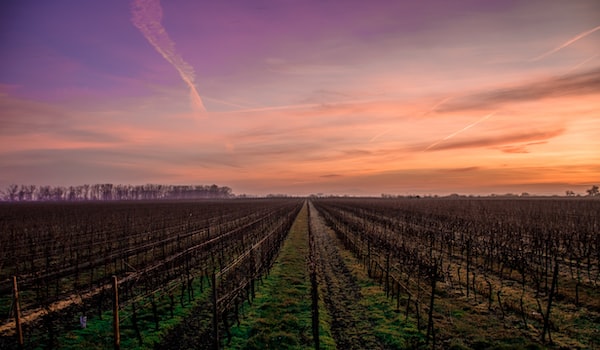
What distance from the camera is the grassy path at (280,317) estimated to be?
27.1 feet

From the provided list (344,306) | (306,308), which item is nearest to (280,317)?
(306,308)

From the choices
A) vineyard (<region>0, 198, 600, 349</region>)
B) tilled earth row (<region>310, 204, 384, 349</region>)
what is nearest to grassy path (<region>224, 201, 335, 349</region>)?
vineyard (<region>0, 198, 600, 349</region>)

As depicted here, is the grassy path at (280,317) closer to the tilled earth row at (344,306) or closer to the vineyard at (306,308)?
the vineyard at (306,308)

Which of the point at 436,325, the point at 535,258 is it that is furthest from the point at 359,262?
the point at 535,258

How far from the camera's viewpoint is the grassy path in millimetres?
8250

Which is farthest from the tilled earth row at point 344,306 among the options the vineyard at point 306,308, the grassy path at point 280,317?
the grassy path at point 280,317

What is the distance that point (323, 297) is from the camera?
11555 mm

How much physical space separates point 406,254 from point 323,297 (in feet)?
23.6

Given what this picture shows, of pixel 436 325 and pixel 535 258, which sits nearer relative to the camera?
pixel 436 325

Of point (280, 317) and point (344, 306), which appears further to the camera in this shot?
point (344, 306)

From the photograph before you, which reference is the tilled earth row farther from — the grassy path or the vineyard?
the grassy path

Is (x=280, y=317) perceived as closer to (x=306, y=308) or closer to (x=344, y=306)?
(x=306, y=308)

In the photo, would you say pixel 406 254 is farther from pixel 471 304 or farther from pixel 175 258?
pixel 175 258

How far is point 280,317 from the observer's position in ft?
32.4
